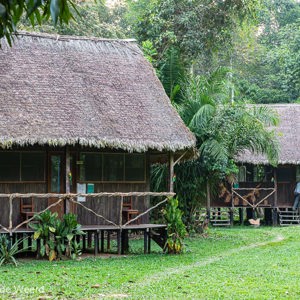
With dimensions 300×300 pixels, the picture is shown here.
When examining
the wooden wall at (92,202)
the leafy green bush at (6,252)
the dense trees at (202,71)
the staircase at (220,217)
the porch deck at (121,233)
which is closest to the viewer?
the leafy green bush at (6,252)

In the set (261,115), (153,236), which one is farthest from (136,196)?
(261,115)

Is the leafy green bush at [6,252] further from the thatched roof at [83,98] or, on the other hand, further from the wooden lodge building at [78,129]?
the thatched roof at [83,98]

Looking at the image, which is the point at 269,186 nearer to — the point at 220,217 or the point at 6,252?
the point at 220,217

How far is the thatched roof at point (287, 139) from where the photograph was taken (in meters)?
23.8

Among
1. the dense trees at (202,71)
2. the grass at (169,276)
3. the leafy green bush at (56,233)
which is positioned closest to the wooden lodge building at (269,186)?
the dense trees at (202,71)

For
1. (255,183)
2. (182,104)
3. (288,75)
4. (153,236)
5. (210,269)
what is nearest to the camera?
(210,269)

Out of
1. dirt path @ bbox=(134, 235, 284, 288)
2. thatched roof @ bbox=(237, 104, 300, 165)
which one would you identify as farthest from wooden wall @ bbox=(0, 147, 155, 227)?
thatched roof @ bbox=(237, 104, 300, 165)

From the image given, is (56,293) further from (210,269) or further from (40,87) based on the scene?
(40,87)

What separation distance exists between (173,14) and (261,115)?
542 centimetres

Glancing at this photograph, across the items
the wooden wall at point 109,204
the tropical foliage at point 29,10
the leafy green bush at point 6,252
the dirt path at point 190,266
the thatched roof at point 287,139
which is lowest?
the dirt path at point 190,266

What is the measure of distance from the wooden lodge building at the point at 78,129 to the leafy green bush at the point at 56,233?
46cm

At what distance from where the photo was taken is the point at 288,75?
1273 inches

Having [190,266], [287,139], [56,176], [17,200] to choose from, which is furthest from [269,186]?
[17,200]

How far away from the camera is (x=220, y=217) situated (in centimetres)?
2431
